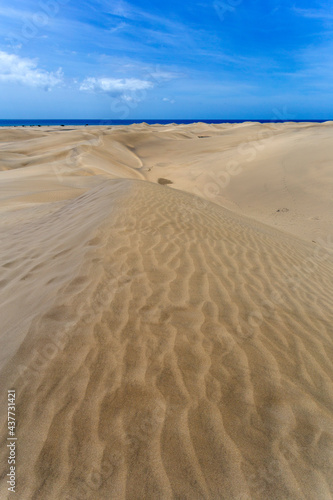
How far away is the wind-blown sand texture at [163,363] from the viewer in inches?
69.1

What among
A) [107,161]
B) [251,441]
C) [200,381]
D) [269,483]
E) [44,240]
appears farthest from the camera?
[107,161]

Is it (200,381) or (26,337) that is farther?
(26,337)

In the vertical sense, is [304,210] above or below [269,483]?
below

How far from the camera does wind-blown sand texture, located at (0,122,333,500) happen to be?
5.75 feet

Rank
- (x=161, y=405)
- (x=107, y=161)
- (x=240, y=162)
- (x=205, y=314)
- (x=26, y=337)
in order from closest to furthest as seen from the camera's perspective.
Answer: (x=161, y=405) → (x=26, y=337) → (x=205, y=314) → (x=240, y=162) → (x=107, y=161)

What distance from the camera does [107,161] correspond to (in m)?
19.5

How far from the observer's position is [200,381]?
225 cm

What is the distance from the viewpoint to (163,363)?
237 cm

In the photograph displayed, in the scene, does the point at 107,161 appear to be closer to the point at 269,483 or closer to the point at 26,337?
the point at 26,337

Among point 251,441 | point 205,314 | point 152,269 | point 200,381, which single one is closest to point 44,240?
point 152,269

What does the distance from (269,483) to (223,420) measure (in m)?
0.39

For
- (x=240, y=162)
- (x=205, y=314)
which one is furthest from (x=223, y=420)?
(x=240, y=162)

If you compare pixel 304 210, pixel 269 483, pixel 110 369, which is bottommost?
Result: pixel 304 210

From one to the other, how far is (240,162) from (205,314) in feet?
54.5
